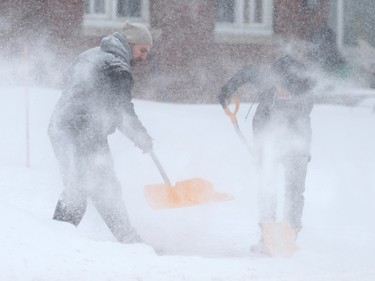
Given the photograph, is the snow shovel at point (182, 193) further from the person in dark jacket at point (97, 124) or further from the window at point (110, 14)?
the window at point (110, 14)

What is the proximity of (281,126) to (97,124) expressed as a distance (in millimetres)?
1511

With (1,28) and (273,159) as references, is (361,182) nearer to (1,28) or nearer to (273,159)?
(273,159)

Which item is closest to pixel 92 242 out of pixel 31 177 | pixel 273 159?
pixel 273 159

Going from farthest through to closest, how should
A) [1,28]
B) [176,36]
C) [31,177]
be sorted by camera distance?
1. [176,36]
2. [1,28]
3. [31,177]

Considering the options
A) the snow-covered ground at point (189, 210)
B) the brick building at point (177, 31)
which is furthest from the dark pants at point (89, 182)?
the brick building at point (177, 31)

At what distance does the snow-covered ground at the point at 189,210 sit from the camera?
6.14m

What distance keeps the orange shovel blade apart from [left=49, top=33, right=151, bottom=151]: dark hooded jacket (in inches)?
24.8

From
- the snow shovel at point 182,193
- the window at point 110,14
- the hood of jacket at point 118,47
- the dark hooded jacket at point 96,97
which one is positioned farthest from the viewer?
the window at point 110,14

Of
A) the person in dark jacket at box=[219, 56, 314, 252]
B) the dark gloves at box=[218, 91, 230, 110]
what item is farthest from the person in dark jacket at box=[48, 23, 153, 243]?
the person in dark jacket at box=[219, 56, 314, 252]

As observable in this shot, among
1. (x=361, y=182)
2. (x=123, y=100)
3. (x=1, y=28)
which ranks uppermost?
(x=123, y=100)

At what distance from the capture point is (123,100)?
6918 millimetres

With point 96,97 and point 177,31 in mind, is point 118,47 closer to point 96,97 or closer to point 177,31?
point 96,97

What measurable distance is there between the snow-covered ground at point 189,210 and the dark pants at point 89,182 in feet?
0.65

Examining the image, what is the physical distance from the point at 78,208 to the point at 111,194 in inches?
9.6
